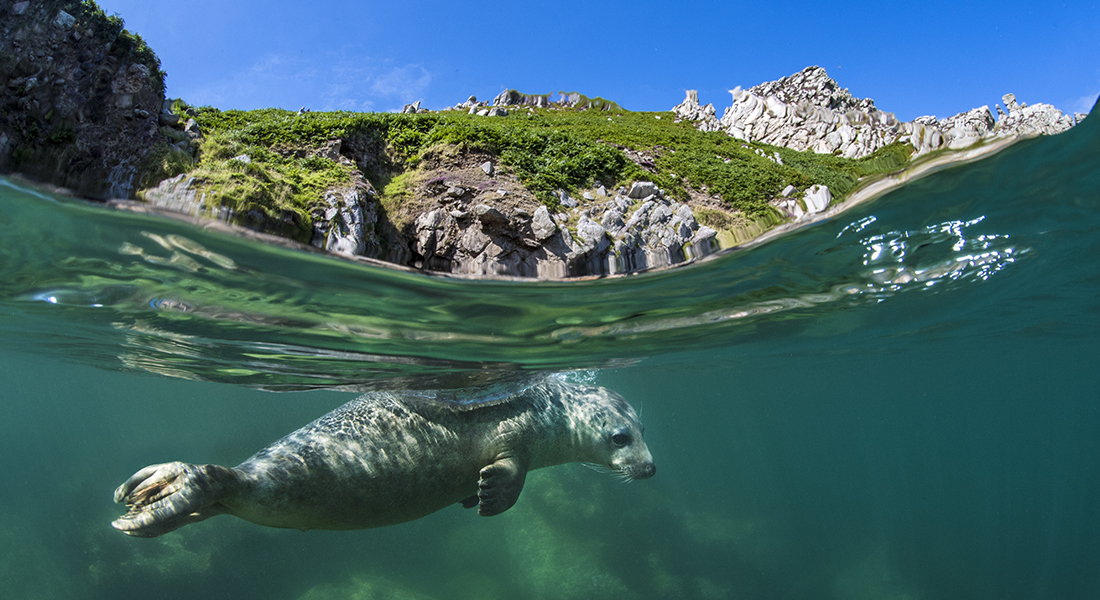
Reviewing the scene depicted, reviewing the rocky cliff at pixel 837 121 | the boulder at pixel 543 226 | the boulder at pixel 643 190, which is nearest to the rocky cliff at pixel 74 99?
the boulder at pixel 543 226

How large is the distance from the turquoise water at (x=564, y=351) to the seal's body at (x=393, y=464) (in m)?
1.35

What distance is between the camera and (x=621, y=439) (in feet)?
21.7

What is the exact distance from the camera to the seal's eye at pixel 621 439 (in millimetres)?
6574

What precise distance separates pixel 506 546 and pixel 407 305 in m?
13.4

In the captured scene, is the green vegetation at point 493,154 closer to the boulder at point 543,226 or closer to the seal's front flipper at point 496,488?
the boulder at point 543,226

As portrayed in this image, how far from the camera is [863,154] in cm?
594

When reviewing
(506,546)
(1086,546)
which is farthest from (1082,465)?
(506,546)

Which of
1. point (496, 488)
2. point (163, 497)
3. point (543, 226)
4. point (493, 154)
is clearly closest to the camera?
point (163, 497)

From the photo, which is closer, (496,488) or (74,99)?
(74,99)

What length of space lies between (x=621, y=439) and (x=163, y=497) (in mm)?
4782

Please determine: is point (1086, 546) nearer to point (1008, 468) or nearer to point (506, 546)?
point (506, 546)

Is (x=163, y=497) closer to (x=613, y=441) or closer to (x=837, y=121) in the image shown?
(x=613, y=441)

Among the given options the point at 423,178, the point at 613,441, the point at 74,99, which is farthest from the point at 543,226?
the point at 74,99

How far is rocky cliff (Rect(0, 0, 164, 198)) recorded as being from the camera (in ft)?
11.1
